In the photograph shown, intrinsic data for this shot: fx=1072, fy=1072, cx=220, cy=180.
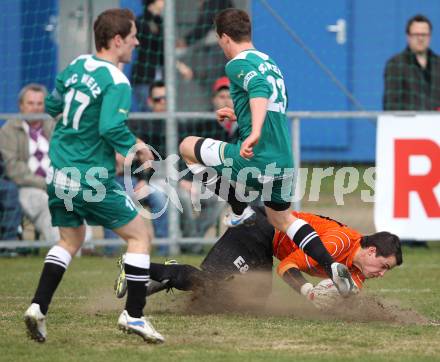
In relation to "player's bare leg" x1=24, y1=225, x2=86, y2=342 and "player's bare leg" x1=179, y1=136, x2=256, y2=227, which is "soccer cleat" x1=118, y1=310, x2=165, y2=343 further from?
"player's bare leg" x1=179, y1=136, x2=256, y2=227

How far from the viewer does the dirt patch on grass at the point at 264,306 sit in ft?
22.4

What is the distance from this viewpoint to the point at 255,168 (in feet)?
22.5

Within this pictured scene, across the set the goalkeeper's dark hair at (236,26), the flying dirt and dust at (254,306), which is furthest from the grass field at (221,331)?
the goalkeeper's dark hair at (236,26)

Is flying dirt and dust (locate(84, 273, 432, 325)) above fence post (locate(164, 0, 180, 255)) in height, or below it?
below

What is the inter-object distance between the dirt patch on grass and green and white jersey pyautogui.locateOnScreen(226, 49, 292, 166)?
0.89 meters

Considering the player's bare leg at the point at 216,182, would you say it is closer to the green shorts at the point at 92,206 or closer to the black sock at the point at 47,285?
the green shorts at the point at 92,206

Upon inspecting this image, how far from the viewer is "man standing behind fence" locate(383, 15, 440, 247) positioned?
38.2 ft

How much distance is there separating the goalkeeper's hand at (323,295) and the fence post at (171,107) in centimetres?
383

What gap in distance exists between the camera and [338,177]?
11555 mm

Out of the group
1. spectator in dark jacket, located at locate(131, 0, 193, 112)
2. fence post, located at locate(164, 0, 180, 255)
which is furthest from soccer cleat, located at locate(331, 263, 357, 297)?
spectator in dark jacket, located at locate(131, 0, 193, 112)

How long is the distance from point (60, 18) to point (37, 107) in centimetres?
346

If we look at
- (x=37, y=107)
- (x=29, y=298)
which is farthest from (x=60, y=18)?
(x=29, y=298)

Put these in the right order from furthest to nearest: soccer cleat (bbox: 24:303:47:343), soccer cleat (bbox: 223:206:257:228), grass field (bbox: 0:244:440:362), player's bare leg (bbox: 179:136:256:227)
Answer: soccer cleat (bbox: 223:206:257:228)
player's bare leg (bbox: 179:136:256:227)
soccer cleat (bbox: 24:303:47:343)
grass field (bbox: 0:244:440:362)

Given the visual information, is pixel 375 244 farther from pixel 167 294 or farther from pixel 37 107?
pixel 37 107
